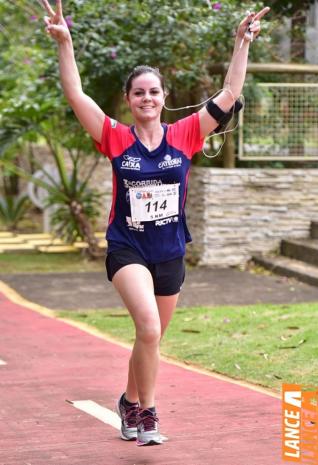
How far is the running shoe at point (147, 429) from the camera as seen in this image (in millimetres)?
5652

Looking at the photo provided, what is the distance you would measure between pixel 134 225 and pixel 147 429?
3.59 feet

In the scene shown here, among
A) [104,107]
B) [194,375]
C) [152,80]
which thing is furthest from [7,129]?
[152,80]

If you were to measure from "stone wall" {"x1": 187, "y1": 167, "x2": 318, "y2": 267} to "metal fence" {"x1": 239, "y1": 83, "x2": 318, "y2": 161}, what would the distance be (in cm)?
33

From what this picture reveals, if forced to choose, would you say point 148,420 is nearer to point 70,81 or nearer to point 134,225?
point 134,225

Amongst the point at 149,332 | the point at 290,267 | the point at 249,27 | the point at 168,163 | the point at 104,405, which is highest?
the point at 249,27

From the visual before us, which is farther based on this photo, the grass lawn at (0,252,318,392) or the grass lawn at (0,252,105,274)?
the grass lawn at (0,252,105,274)

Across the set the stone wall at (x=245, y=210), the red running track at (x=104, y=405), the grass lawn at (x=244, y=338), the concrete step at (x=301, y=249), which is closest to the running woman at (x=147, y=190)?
the red running track at (x=104, y=405)

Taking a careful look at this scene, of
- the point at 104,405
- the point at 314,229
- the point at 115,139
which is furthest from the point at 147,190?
the point at 314,229

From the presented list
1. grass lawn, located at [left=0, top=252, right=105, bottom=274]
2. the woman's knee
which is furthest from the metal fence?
the woman's knee

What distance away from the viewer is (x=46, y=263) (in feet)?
50.7

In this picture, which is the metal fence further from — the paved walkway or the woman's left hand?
the woman's left hand

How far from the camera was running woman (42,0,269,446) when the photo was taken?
5637 mm

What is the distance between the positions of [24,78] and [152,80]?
12.0m

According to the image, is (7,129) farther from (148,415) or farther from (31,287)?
(148,415)
